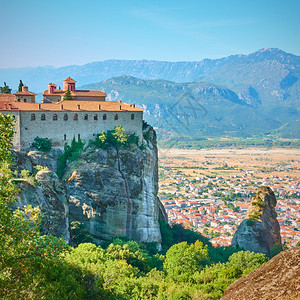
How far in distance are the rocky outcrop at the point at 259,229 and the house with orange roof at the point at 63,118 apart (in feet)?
60.2

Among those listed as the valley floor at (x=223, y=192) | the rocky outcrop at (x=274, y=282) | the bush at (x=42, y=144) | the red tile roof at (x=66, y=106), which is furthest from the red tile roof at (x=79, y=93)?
the rocky outcrop at (x=274, y=282)

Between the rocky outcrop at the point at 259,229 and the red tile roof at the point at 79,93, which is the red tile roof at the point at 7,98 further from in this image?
the rocky outcrop at the point at 259,229

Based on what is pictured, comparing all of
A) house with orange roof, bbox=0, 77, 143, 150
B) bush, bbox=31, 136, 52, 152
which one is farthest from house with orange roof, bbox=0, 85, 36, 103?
bush, bbox=31, 136, 52, 152

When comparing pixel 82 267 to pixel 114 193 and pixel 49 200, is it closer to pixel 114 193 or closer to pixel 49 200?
pixel 49 200

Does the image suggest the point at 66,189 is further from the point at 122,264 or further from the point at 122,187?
the point at 122,264

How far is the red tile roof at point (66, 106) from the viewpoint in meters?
42.5

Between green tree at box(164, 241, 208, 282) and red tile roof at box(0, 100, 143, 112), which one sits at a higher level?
red tile roof at box(0, 100, 143, 112)

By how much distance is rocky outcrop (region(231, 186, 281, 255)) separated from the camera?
55.2 metres

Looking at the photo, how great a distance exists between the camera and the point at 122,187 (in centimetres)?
4538

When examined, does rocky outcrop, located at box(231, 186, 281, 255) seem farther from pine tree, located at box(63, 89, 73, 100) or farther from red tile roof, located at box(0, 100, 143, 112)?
pine tree, located at box(63, 89, 73, 100)

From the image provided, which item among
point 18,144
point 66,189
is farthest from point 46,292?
point 18,144

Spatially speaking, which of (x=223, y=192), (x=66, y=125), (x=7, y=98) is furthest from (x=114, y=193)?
(x=223, y=192)

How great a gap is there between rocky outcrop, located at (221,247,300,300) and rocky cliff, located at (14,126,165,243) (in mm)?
27179

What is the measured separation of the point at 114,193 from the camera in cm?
4475
